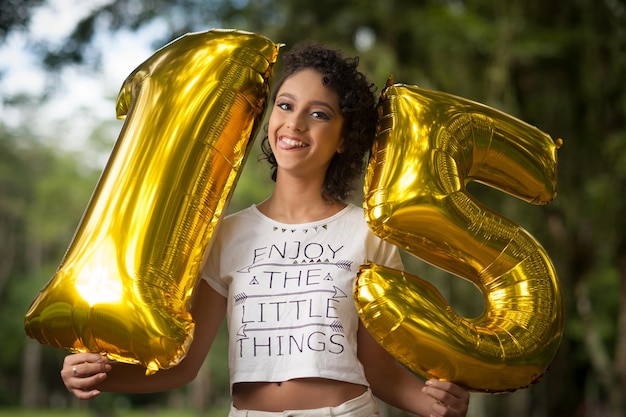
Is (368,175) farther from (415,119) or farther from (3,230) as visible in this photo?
(3,230)

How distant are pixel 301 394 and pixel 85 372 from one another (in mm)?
364

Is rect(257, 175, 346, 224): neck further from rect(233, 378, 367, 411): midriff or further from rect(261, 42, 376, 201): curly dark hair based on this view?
rect(233, 378, 367, 411): midriff

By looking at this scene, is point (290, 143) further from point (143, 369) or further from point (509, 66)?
point (509, 66)

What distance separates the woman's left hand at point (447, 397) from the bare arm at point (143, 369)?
0.43 metres

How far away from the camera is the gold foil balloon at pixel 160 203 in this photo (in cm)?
155

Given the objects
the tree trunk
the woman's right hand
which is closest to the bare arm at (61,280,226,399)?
the woman's right hand

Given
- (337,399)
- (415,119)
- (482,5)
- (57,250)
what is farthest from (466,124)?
(57,250)

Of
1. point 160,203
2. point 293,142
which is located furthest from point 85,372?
point 293,142

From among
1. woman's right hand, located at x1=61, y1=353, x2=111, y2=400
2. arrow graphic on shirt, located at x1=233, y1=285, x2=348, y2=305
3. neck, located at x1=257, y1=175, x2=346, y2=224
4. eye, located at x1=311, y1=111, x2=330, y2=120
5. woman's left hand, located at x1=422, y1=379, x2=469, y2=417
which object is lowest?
woman's left hand, located at x1=422, y1=379, x2=469, y2=417

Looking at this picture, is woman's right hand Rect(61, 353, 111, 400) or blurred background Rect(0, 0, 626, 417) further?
blurred background Rect(0, 0, 626, 417)

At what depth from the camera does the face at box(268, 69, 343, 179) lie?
1.69m

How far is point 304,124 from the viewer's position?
66.8 inches

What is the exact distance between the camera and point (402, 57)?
6.07m

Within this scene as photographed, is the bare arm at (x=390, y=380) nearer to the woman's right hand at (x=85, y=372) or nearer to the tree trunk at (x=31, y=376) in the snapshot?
the woman's right hand at (x=85, y=372)
